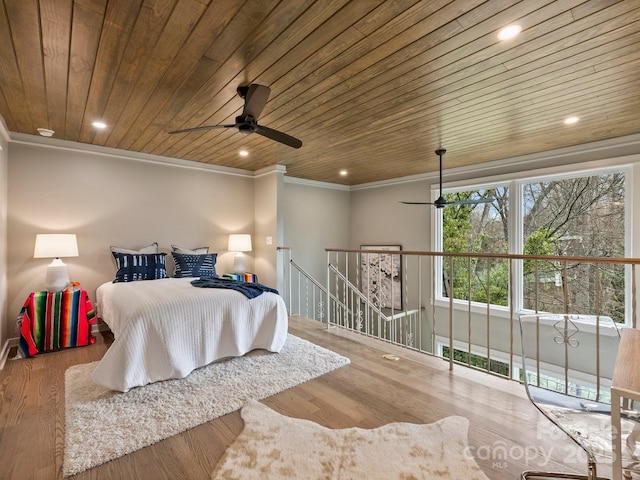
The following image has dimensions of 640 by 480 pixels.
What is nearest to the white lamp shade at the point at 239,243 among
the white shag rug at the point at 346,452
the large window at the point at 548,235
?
the large window at the point at 548,235

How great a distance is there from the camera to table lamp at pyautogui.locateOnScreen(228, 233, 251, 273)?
4688mm

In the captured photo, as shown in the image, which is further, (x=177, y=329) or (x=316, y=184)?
(x=316, y=184)

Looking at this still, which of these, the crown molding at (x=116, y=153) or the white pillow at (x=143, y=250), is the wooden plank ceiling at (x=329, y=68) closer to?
the crown molding at (x=116, y=153)

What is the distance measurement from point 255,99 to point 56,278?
2969 millimetres

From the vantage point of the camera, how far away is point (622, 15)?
1567 millimetres

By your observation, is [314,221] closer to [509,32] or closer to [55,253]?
[55,253]

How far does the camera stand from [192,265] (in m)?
4.20

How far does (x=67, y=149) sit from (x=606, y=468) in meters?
5.44

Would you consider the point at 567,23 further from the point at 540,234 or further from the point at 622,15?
the point at 540,234

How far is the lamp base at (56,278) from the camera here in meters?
3.27

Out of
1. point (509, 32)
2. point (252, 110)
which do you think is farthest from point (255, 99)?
point (509, 32)

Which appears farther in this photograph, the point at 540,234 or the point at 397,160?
the point at 397,160

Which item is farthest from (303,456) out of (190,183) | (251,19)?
(190,183)

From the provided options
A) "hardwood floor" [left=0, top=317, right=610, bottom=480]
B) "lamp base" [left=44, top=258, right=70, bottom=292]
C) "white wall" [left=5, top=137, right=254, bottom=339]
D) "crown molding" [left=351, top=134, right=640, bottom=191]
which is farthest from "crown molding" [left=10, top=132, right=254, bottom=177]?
"crown molding" [left=351, top=134, right=640, bottom=191]
